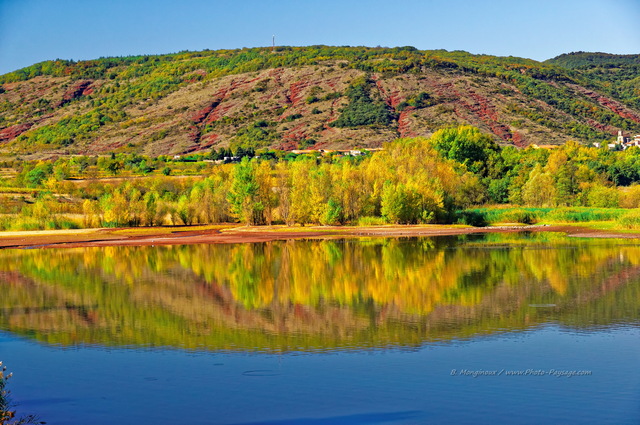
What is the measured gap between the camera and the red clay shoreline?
212ft

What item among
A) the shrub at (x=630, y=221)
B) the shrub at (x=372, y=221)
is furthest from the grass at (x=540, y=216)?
the shrub at (x=372, y=221)

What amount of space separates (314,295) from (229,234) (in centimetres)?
3983

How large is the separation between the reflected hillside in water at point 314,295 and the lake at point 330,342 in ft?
0.46

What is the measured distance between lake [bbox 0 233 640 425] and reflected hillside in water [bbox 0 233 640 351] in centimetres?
14

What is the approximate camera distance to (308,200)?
77.9 meters

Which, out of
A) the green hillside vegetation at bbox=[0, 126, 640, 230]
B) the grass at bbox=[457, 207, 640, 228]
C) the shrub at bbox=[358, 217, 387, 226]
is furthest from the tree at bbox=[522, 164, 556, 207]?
the shrub at bbox=[358, 217, 387, 226]

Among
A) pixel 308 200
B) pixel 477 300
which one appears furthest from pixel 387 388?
pixel 308 200

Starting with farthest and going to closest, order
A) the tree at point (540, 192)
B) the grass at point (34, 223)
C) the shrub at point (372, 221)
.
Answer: the tree at point (540, 192)
the grass at point (34, 223)
the shrub at point (372, 221)

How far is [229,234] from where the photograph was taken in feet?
236

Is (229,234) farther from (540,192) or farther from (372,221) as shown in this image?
(540,192)

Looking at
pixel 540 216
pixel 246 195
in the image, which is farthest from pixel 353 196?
pixel 540 216

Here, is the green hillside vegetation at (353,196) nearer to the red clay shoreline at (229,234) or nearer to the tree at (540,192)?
the tree at (540,192)

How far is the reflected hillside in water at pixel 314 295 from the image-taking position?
25.3m

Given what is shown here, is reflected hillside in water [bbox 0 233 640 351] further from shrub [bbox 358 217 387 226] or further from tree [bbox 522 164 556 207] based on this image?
tree [bbox 522 164 556 207]
